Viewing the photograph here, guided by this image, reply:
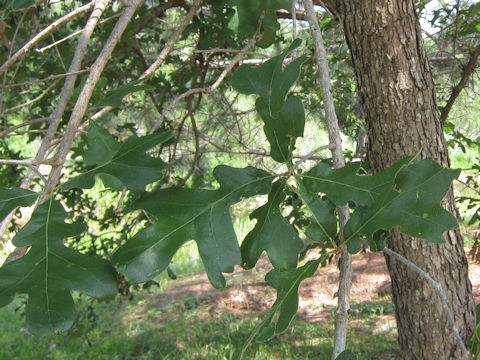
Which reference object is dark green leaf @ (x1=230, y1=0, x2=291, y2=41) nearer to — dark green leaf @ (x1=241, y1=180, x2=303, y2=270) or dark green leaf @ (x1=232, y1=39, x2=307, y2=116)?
dark green leaf @ (x1=232, y1=39, x2=307, y2=116)

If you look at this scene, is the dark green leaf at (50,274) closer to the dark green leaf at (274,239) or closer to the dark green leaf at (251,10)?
the dark green leaf at (274,239)

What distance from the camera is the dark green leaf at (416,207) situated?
2.22 feet

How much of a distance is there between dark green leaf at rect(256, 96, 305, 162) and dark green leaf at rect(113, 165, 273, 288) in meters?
0.05

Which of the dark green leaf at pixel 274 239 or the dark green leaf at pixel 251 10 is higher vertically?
the dark green leaf at pixel 251 10

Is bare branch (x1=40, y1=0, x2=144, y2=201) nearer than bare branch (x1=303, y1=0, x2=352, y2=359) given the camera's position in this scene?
No

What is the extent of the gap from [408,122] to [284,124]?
72cm

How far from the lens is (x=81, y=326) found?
7.42ft

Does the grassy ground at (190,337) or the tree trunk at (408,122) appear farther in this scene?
the grassy ground at (190,337)

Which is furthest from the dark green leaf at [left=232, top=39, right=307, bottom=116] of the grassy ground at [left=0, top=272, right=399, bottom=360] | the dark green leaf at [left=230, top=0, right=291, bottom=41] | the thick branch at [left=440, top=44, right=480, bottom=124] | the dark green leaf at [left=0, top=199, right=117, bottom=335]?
the grassy ground at [left=0, top=272, right=399, bottom=360]

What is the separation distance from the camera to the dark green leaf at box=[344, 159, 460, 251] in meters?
0.68

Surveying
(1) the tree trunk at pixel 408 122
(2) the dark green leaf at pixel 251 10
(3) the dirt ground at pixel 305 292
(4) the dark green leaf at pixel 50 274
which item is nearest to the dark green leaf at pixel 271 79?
(2) the dark green leaf at pixel 251 10

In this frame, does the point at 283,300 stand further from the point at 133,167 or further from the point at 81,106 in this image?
the point at 81,106

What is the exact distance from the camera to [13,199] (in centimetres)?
78

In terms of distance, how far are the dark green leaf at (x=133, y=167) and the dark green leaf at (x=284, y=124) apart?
169mm
